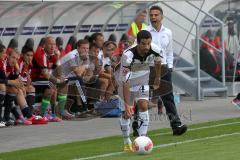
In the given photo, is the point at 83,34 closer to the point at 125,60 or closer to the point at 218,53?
the point at 218,53

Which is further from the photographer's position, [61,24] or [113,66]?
[61,24]

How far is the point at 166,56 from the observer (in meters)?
16.8

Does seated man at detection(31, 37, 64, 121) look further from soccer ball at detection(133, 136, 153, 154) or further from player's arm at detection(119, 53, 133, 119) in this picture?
soccer ball at detection(133, 136, 153, 154)

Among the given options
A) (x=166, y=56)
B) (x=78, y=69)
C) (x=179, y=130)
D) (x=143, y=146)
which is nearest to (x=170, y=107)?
(x=179, y=130)

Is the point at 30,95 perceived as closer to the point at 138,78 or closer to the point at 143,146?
the point at 138,78

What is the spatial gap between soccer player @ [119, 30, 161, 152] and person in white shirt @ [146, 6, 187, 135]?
158 centimetres

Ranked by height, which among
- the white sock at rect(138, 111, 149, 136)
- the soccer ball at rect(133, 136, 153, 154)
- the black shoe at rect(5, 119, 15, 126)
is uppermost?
the white sock at rect(138, 111, 149, 136)

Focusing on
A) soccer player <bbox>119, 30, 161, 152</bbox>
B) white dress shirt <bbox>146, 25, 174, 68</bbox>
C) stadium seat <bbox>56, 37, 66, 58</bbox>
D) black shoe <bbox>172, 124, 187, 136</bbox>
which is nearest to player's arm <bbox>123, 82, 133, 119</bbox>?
soccer player <bbox>119, 30, 161, 152</bbox>

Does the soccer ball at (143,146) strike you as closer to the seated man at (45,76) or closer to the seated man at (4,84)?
the seated man at (4,84)

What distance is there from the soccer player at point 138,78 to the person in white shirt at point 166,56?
5.18ft

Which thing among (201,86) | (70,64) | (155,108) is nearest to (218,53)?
(201,86)

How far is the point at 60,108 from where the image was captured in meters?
20.2

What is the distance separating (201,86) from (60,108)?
672 centimetres

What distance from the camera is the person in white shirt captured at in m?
16.1
